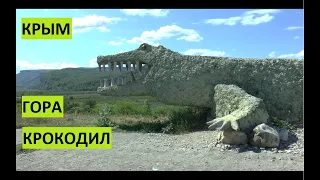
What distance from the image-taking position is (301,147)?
299 inches

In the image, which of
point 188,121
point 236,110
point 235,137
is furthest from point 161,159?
point 188,121

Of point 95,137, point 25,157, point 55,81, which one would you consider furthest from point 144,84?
point 55,81

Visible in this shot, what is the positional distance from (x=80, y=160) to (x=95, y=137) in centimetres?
64

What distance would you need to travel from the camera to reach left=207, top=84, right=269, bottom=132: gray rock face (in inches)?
296

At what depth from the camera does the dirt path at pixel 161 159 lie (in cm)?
655

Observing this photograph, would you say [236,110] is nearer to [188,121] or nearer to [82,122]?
[188,121]

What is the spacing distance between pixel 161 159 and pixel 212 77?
13.2 ft

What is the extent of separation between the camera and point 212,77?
10.2 metres

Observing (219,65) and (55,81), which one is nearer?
(219,65)

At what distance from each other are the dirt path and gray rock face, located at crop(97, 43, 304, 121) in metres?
2.23

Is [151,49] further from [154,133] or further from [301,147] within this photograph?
[301,147]

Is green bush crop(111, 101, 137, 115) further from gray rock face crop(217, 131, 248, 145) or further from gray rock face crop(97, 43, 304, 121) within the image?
gray rock face crop(217, 131, 248, 145)

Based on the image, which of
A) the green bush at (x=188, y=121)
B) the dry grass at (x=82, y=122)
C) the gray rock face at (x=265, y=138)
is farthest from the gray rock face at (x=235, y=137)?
the dry grass at (x=82, y=122)

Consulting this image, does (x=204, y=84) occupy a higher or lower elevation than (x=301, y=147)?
higher
